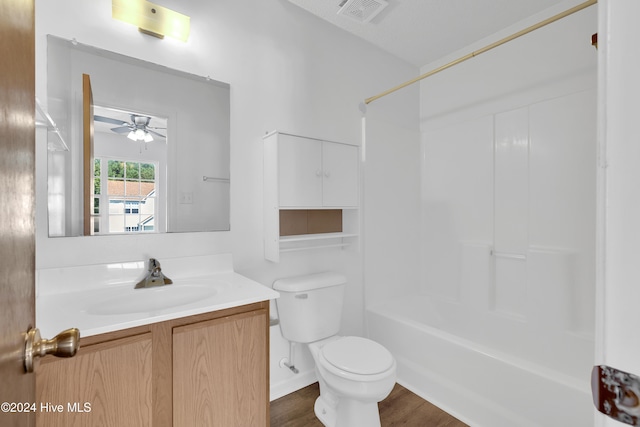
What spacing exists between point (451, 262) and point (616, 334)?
2340 mm

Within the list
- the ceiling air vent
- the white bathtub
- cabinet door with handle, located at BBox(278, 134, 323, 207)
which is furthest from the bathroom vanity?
the ceiling air vent

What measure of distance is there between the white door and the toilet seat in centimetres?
116

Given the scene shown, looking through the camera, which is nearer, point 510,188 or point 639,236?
point 639,236

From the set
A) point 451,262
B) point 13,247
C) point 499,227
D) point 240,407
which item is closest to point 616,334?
point 13,247

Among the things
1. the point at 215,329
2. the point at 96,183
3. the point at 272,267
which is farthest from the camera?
the point at 272,267

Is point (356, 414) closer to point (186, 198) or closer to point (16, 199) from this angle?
point (186, 198)

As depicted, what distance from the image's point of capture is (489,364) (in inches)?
64.2

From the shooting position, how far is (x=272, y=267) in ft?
6.18

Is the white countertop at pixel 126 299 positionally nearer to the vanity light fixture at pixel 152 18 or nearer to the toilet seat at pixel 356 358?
the toilet seat at pixel 356 358

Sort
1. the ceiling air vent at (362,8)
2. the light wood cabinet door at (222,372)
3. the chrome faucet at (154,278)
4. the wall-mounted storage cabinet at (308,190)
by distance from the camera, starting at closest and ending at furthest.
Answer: the light wood cabinet door at (222,372) → the chrome faucet at (154,278) → the wall-mounted storage cabinet at (308,190) → the ceiling air vent at (362,8)

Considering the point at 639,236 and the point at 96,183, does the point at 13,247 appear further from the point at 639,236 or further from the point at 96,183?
the point at 96,183

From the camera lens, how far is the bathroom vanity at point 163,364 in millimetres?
925

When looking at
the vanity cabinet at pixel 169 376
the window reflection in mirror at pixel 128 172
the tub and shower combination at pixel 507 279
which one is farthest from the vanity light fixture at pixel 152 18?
the tub and shower combination at pixel 507 279

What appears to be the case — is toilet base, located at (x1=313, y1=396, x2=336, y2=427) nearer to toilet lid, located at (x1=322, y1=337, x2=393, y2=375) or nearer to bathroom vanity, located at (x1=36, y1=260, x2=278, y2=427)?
toilet lid, located at (x1=322, y1=337, x2=393, y2=375)
